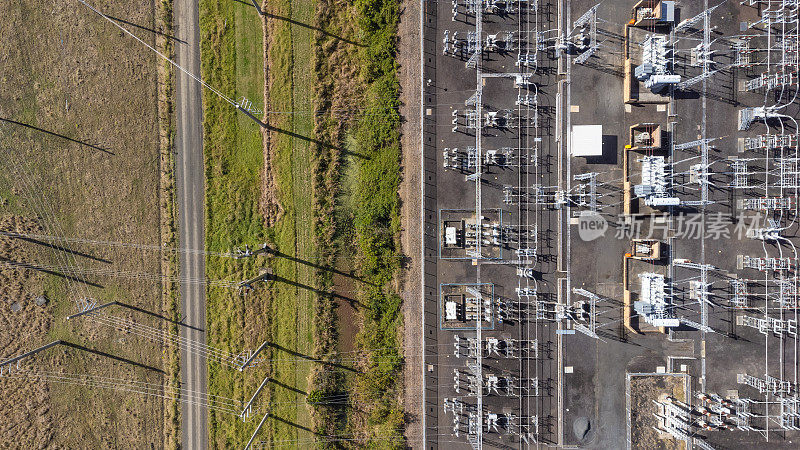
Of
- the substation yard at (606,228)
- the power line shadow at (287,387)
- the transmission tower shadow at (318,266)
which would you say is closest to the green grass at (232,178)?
the power line shadow at (287,387)

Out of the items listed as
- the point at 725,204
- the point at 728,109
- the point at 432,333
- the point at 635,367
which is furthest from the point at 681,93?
the point at 432,333

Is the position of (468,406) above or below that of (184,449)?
above

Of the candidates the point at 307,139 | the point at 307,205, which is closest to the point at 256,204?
the point at 307,205

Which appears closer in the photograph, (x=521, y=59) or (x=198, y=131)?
(x=521, y=59)

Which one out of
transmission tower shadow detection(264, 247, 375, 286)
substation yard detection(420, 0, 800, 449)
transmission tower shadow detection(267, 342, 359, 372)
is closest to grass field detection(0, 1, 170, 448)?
transmission tower shadow detection(264, 247, 375, 286)

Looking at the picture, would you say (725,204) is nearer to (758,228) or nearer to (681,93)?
(758,228)

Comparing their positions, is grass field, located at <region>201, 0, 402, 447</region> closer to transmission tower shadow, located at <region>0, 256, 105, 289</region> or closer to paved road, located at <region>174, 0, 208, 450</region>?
paved road, located at <region>174, 0, 208, 450</region>

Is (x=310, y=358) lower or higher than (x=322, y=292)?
lower

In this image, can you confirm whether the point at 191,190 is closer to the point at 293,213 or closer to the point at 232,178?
the point at 232,178
